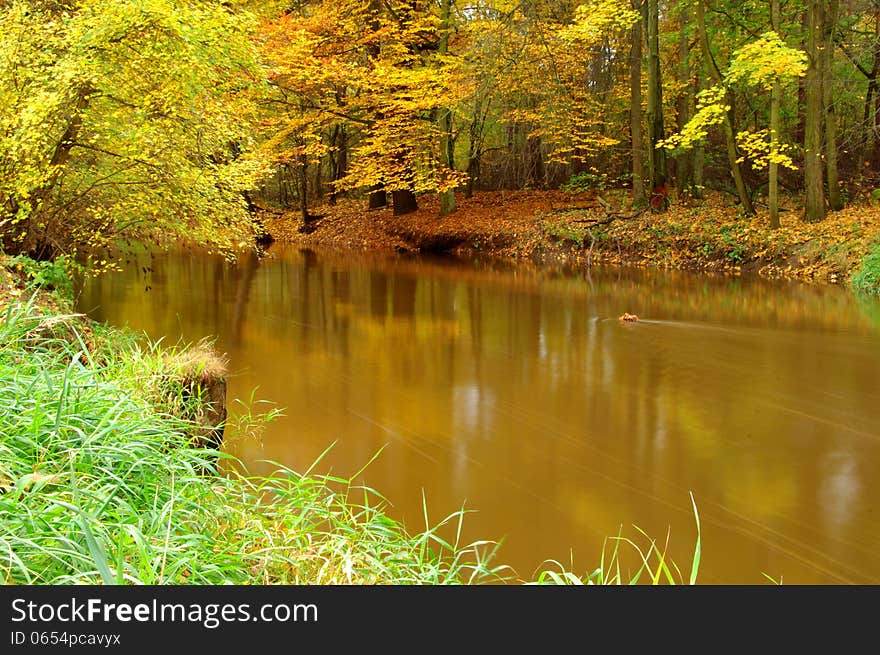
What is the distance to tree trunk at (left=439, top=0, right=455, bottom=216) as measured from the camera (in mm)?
23984

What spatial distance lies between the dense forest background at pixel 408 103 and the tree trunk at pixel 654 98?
0.05 meters

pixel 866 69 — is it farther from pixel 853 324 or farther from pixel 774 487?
pixel 774 487

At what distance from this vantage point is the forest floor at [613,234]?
1706 cm

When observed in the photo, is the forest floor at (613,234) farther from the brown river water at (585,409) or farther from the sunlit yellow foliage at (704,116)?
the sunlit yellow foliage at (704,116)

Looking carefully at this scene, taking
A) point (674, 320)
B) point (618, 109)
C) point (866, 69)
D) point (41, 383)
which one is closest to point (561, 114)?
point (618, 109)

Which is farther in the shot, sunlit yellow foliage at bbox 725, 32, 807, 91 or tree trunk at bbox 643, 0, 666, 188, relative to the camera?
tree trunk at bbox 643, 0, 666, 188

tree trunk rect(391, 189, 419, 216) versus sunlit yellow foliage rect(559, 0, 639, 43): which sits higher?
sunlit yellow foliage rect(559, 0, 639, 43)

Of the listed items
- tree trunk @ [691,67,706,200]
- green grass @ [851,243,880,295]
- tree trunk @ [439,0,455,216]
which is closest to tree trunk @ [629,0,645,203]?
tree trunk @ [691,67,706,200]

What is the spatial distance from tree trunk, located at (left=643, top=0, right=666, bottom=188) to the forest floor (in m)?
1.21

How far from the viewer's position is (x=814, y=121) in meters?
17.2

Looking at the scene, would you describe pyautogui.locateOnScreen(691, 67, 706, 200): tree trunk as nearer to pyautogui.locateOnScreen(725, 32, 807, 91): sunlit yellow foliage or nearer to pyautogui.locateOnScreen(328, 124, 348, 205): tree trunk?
pyautogui.locateOnScreen(725, 32, 807, 91): sunlit yellow foliage

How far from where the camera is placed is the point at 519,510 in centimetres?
529

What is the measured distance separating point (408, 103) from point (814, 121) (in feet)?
37.1

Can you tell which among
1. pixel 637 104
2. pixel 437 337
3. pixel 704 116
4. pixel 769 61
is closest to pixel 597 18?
pixel 704 116
